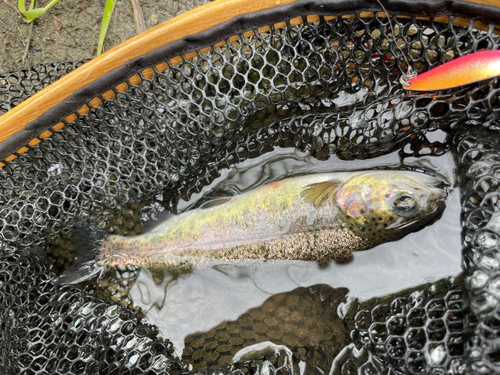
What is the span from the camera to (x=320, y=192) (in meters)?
2.34

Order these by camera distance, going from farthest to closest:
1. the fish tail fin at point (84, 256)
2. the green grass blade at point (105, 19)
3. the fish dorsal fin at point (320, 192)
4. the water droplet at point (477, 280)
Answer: the green grass blade at point (105, 19)
the fish tail fin at point (84, 256)
the fish dorsal fin at point (320, 192)
the water droplet at point (477, 280)

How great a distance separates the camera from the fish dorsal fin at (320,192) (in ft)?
7.66

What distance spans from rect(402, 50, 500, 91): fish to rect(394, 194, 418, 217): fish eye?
26.4 inches

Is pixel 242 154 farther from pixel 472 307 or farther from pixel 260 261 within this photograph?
pixel 472 307

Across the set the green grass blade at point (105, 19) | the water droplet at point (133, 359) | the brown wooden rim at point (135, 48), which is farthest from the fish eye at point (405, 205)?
the green grass blade at point (105, 19)

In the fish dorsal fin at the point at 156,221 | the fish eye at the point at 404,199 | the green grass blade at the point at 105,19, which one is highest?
the green grass blade at the point at 105,19

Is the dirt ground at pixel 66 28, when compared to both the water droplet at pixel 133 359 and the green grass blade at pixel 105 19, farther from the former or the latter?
the water droplet at pixel 133 359

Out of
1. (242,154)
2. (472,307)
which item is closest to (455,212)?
(472,307)

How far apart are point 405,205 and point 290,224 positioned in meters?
0.75

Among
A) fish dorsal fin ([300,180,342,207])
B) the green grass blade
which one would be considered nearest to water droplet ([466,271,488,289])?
fish dorsal fin ([300,180,342,207])

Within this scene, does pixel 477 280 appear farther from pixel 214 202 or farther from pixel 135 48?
pixel 135 48

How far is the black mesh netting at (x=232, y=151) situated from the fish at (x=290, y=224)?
21cm

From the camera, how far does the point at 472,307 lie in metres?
1.70

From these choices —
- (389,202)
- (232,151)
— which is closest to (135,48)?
(232,151)
